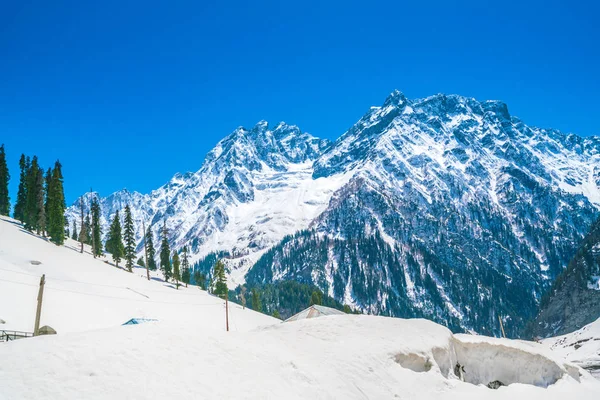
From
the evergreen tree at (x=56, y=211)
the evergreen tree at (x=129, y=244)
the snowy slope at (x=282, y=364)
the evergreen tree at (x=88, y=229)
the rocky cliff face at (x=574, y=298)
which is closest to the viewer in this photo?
the snowy slope at (x=282, y=364)

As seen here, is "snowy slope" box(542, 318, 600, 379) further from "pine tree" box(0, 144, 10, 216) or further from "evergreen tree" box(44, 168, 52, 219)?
"pine tree" box(0, 144, 10, 216)

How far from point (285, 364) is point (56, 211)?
7882 centimetres

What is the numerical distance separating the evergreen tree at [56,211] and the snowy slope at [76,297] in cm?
464

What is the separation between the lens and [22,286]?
148 feet

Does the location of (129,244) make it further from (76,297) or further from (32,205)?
(76,297)

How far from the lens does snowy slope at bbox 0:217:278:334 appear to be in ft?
130

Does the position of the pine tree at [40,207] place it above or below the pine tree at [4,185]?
below

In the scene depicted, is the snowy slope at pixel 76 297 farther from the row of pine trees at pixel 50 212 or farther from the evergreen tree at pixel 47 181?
the evergreen tree at pixel 47 181

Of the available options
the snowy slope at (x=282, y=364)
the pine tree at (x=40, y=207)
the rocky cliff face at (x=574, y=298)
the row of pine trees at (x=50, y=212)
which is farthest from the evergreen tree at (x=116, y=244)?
the rocky cliff face at (x=574, y=298)

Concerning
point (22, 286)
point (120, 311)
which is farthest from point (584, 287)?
point (22, 286)

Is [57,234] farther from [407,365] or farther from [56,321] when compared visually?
[407,365]

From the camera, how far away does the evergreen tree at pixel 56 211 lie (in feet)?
262

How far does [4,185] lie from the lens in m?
95.6

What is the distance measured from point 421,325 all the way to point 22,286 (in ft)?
132
